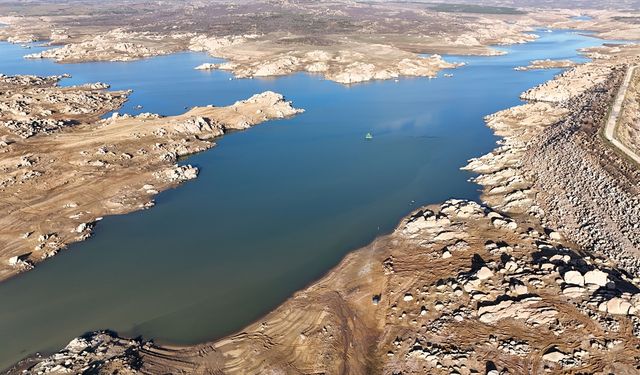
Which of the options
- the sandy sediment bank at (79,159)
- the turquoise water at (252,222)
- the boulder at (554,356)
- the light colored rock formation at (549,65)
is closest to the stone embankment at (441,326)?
the boulder at (554,356)

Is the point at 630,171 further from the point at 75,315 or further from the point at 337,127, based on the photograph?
the point at 75,315

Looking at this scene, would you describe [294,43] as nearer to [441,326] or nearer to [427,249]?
[427,249]

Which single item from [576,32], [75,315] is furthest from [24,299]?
[576,32]

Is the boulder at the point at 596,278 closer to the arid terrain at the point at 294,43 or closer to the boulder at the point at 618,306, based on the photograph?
the boulder at the point at 618,306

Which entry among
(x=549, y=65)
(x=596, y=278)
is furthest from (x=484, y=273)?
(x=549, y=65)

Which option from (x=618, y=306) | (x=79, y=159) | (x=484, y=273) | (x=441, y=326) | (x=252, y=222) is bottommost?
(x=252, y=222)

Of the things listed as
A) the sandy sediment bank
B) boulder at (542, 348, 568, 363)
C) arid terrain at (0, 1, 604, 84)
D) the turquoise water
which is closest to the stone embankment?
boulder at (542, 348, 568, 363)
